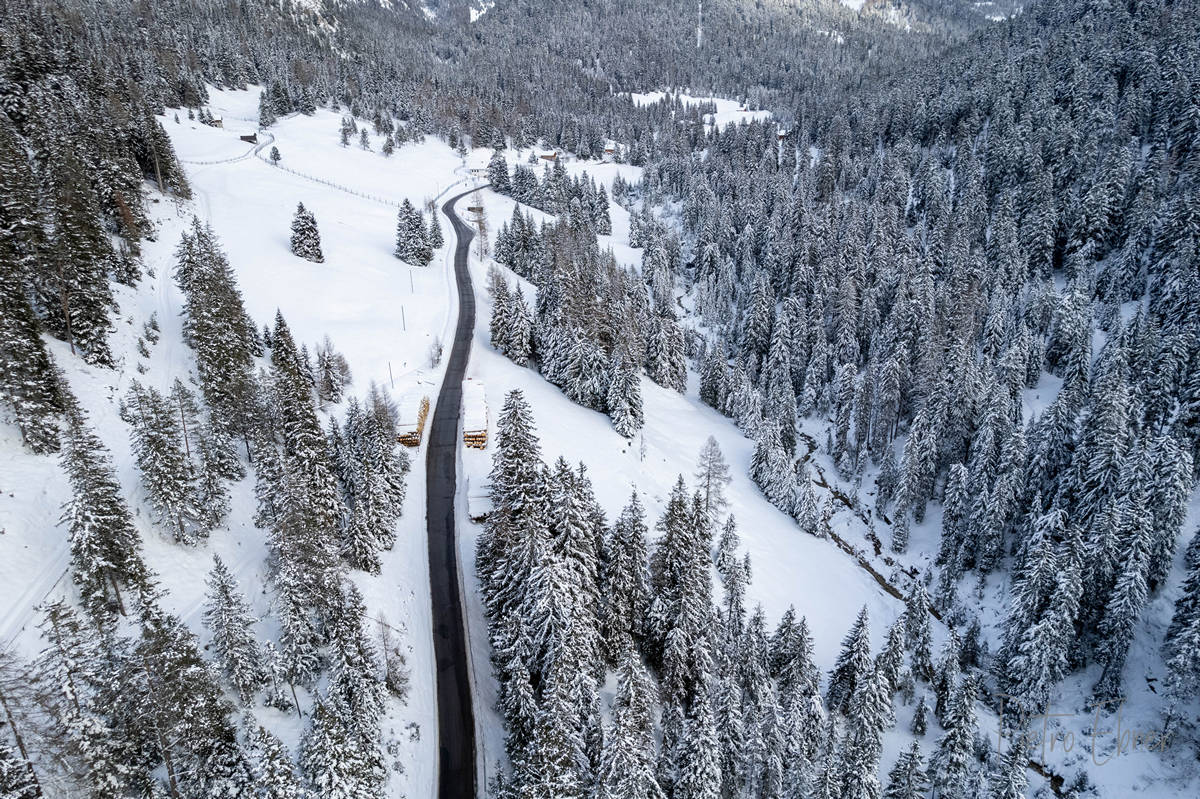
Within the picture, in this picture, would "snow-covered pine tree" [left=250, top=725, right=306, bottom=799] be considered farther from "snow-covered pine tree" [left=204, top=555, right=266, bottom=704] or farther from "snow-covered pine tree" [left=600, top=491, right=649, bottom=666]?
"snow-covered pine tree" [left=600, top=491, right=649, bottom=666]

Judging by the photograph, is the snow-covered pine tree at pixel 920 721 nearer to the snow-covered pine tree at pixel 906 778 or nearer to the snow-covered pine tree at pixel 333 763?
the snow-covered pine tree at pixel 906 778

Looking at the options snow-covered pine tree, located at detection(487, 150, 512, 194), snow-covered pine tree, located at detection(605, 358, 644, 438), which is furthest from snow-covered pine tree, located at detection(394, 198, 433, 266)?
snow-covered pine tree, located at detection(487, 150, 512, 194)

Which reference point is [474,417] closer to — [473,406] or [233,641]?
[473,406]

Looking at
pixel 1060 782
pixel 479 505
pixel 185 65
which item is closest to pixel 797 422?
pixel 1060 782

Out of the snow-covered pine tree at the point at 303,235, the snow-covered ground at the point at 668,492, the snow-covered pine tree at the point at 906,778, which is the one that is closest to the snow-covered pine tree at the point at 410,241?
the snow-covered pine tree at the point at 303,235

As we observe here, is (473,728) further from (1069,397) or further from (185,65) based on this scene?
(185,65)

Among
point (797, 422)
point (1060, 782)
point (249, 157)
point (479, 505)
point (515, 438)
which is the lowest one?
point (1060, 782)
